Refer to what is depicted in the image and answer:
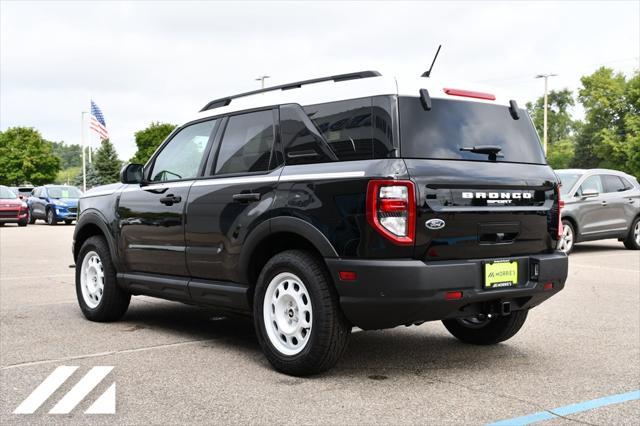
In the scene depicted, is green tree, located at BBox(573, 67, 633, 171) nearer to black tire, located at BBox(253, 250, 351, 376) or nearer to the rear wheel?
the rear wheel

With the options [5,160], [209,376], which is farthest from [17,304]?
[5,160]

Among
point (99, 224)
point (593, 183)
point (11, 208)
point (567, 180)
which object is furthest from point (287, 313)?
point (11, 208)

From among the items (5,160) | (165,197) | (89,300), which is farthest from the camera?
(5,160)

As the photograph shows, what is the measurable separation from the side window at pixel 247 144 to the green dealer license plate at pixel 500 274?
172 centimetres

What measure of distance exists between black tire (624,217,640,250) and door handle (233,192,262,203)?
1294 cm

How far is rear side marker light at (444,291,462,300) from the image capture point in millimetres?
4570

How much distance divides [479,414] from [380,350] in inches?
70.0

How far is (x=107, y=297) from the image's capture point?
22.8ft

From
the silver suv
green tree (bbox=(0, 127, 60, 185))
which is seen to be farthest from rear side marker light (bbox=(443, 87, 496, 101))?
green tree (bbox=(0, 127, 60, 185))

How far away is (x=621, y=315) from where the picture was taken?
24.8ft

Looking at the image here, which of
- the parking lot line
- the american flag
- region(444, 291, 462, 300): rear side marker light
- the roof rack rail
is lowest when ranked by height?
the parking lot line

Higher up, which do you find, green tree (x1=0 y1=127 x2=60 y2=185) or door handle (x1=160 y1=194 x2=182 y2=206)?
green tree (x1=0 y1=127 x2=60 y2=185)

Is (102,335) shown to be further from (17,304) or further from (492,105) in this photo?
(492,105)

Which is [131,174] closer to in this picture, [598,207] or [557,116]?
[598,207]
